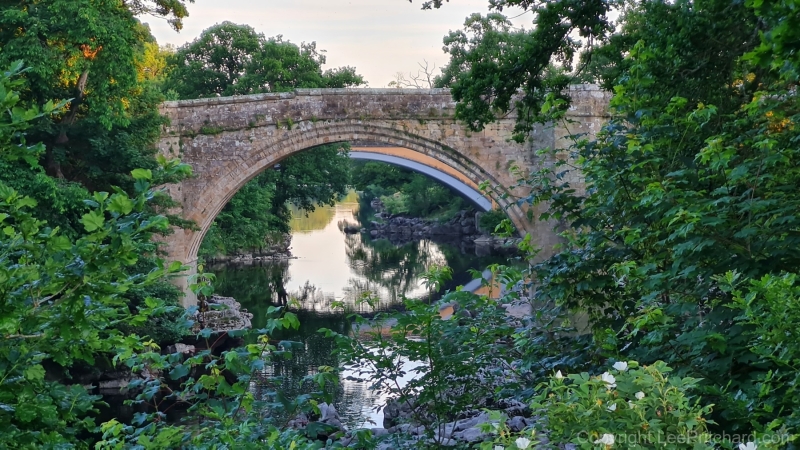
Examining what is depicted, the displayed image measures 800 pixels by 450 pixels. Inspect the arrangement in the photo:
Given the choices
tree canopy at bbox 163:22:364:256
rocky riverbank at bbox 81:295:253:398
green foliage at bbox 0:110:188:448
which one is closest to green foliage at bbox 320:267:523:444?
green foliage at bbox 0:110:188:448

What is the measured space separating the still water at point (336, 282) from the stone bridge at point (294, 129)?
91.4 inches

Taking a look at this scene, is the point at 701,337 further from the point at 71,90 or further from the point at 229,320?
the point at 229,320

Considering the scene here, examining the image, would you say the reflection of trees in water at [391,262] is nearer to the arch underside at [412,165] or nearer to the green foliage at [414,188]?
the arch underside at [412,165]

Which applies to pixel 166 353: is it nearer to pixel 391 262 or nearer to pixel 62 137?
pixel 62 137

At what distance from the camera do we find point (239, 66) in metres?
20.5

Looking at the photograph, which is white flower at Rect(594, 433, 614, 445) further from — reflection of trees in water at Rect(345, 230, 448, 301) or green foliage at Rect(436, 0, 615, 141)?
reflection of trees in water at Rect(345, 230, 448, 301)

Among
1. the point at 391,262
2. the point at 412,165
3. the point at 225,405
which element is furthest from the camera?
the point at 391,262

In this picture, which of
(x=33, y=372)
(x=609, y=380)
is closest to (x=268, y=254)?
(x=33, y=372)

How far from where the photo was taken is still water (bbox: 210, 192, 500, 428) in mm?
10359

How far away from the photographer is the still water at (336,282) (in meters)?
10.4

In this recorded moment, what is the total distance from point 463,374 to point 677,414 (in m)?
2.48

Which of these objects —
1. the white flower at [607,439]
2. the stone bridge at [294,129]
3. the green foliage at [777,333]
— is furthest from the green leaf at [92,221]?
the stone bridge at [294,129]

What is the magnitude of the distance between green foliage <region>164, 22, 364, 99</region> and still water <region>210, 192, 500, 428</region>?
4.65 meters

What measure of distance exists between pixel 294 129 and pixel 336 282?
21.6 ft
